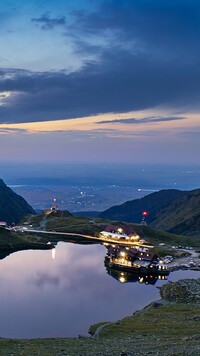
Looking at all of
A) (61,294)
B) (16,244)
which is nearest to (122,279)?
(61,294)

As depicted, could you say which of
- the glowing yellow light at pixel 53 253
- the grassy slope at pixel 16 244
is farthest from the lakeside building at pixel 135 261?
the grassy slope at pixel 16 244

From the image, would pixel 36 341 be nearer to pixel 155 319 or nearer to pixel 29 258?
pixel 155 319

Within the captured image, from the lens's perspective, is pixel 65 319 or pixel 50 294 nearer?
pixel 65 319

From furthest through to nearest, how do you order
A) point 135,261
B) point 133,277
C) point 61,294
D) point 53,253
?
point 53,253
point 135,261
point 133,277
point 61,294

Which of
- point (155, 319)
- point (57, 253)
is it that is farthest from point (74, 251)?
point (155, 319)

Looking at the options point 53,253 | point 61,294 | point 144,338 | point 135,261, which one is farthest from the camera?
point 53,253

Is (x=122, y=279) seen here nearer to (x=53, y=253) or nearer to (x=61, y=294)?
(x=61, y=294)
